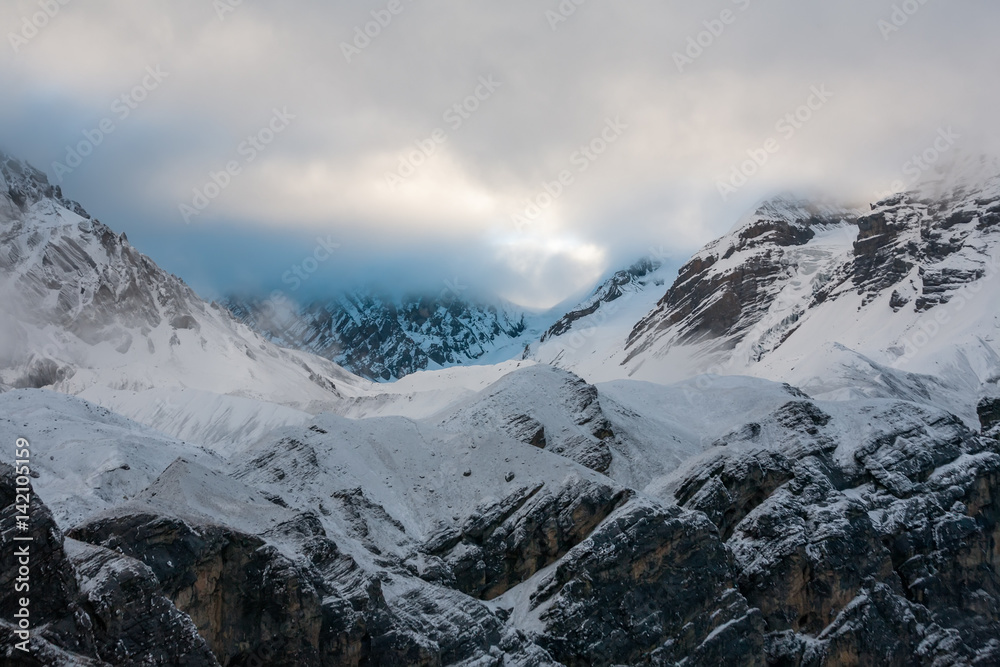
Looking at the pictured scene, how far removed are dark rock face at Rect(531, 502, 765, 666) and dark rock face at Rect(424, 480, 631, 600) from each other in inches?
106

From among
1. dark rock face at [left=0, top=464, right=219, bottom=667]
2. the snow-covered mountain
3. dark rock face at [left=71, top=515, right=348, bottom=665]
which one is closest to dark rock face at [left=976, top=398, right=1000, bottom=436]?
the snow-covered mountain

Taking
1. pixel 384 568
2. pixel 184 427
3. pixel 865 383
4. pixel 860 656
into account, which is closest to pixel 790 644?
pixel 860 656

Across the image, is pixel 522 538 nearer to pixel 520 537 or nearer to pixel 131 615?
pixel 520 537

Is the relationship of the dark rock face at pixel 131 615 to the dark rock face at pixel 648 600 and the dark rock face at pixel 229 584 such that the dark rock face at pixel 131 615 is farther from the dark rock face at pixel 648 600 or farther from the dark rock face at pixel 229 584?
the dark rock face at pixel 648 600

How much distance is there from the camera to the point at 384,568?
67.6 m

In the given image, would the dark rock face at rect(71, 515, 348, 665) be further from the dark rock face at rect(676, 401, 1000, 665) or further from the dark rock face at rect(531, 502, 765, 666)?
the dark rock face at rect(676, 401, 1000, 665)

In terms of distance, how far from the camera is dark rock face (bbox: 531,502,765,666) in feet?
218

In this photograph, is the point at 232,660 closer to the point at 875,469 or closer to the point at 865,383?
the point at 875,469

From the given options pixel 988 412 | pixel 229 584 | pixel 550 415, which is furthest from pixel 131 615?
pixel 988 412

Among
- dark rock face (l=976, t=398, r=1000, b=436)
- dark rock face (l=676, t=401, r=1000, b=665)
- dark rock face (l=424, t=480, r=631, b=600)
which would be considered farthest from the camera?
dark rock face (l=976, t=398, r=1000, b=436)

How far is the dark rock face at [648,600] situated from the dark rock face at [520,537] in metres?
2.69

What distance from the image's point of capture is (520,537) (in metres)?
74.4

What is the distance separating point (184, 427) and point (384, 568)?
102352mm

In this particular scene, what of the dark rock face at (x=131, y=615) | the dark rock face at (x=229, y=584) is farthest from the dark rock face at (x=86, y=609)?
the dark rock face at (x=229, y=584)
